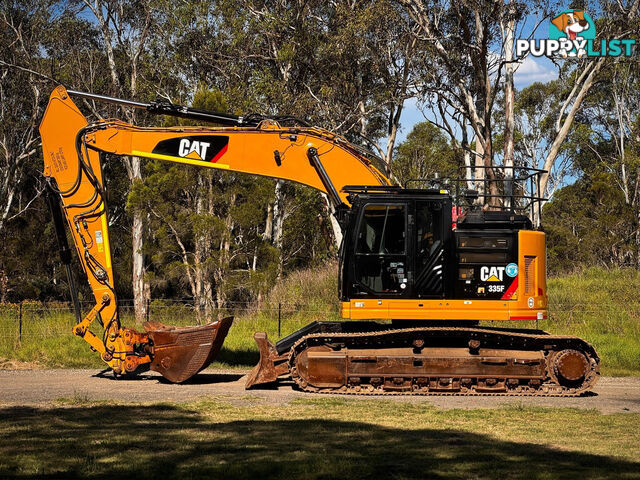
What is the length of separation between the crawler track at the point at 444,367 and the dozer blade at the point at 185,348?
4.95 feet

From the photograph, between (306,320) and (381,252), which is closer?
(381,252)

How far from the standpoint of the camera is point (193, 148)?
15.2 m

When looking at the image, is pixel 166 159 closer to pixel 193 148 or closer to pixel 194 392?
pixel 193 148

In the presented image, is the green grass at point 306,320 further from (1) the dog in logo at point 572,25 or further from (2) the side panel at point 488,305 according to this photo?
(1) the dog in logo at point 572,25

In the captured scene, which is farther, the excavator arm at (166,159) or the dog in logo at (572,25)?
the dog in logo at (572,25)

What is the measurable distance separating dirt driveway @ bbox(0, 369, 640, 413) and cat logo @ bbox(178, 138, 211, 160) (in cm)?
406

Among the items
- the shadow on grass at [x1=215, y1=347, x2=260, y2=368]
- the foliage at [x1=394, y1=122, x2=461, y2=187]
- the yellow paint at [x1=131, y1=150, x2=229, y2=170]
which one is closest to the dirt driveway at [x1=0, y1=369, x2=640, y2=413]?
the shadow on grass at [x1=215, y1=347, x2=260, y2=368]

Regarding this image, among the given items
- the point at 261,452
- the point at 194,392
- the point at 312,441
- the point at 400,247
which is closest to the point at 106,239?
the point at 194,392

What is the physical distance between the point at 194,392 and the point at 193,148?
168 inches

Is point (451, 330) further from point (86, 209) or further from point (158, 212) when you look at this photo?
point (158, 212)

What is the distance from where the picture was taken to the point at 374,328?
1509cm

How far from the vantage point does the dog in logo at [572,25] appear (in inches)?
1205

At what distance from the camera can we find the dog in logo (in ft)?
100

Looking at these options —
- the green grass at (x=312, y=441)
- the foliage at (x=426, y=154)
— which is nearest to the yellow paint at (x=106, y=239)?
the green grass at (x=312, y=441)
